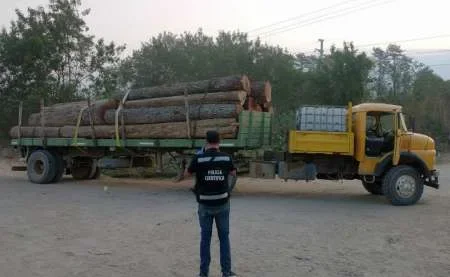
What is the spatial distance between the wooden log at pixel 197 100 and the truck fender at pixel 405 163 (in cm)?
366

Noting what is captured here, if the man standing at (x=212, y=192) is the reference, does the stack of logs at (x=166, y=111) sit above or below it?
above

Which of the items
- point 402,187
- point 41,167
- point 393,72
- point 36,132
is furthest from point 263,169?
point 393,72

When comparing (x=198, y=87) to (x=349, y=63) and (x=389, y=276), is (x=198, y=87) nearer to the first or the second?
(x=389, y=276)

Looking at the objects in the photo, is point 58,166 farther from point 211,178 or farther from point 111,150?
point 211,178

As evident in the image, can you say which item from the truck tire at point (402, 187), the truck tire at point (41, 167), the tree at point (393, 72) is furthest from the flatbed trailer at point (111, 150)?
the tree at point (393, 72)

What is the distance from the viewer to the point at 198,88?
15.7m

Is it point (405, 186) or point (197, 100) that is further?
point (197, 100)

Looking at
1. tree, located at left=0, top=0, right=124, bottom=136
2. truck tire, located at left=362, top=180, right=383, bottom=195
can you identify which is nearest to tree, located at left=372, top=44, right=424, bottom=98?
tree, located at left=0, top=0, right=124, bottom=136

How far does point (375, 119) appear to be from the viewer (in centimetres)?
1378

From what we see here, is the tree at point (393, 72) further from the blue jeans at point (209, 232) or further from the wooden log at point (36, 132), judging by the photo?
the blue jeans at point (209, 232)

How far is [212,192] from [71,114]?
12.0m

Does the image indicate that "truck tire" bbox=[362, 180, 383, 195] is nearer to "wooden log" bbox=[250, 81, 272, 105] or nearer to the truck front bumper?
the truck front bumper

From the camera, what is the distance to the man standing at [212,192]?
6.62 metres

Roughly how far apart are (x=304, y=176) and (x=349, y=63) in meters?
24.3
